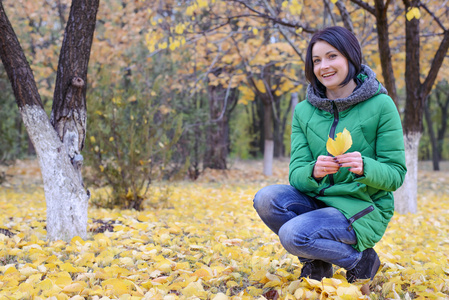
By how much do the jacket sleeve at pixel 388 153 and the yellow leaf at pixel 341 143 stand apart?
11 centimetres

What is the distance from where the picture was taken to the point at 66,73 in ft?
9.56

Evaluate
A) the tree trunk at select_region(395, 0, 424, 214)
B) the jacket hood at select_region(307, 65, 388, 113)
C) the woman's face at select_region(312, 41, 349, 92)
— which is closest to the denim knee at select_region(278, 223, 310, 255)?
the jacket hood at select_region(307, 65, 388, 113)

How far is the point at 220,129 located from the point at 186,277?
292 inches

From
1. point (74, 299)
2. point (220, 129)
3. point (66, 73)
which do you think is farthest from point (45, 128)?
point (220, 129)

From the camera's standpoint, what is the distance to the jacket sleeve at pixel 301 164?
1814 millimetres

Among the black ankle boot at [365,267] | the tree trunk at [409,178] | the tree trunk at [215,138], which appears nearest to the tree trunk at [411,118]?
the tree trunk at [409,178]

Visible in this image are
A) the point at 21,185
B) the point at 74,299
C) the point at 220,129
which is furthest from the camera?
the point at 220,129

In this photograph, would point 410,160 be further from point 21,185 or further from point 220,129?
point 21,185

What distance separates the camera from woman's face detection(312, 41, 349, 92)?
73.4 inches

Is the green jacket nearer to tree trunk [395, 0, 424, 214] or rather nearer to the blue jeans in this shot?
the blue jeans

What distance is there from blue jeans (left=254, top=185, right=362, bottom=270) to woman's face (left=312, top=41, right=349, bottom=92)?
0.61 metres

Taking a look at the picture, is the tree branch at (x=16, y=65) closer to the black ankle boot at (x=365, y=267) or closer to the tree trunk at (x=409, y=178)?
the black ankle boot at (x=365, y=267)

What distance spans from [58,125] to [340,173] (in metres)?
2.21

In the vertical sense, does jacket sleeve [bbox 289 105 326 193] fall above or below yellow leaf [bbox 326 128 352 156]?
below
